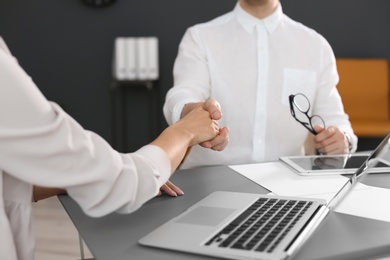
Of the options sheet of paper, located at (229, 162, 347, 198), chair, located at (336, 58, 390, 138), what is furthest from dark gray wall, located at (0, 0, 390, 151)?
sheet of paper, located at (229, 162, 347, 198)

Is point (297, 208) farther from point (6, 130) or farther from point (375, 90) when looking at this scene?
point (375, 90)

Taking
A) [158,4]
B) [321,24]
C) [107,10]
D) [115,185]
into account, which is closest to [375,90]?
[321,24]

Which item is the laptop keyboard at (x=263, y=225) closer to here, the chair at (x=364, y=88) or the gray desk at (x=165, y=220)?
the gray desk at (x=165, y=220)

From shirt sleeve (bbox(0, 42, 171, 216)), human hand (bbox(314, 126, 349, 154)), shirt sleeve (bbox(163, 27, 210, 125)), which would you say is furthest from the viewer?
shirt sleeve (bbox(163, 27, 210, 125))

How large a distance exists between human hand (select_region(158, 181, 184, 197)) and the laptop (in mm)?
110

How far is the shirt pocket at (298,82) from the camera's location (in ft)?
8.09

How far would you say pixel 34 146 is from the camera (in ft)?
3.04

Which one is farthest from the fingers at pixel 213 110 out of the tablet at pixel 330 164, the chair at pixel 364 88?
the chair at pixel 364 88

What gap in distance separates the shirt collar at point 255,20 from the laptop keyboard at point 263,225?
140 centimetres

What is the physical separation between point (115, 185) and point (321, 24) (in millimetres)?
4436

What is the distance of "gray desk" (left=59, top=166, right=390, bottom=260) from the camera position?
1.04 meters

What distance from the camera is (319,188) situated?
150cm

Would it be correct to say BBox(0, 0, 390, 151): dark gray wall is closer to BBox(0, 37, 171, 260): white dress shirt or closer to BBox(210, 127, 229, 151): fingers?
BBox(210, 127, 229, 151): fingers

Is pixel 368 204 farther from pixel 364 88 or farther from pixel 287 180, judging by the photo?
pixel 364 88
